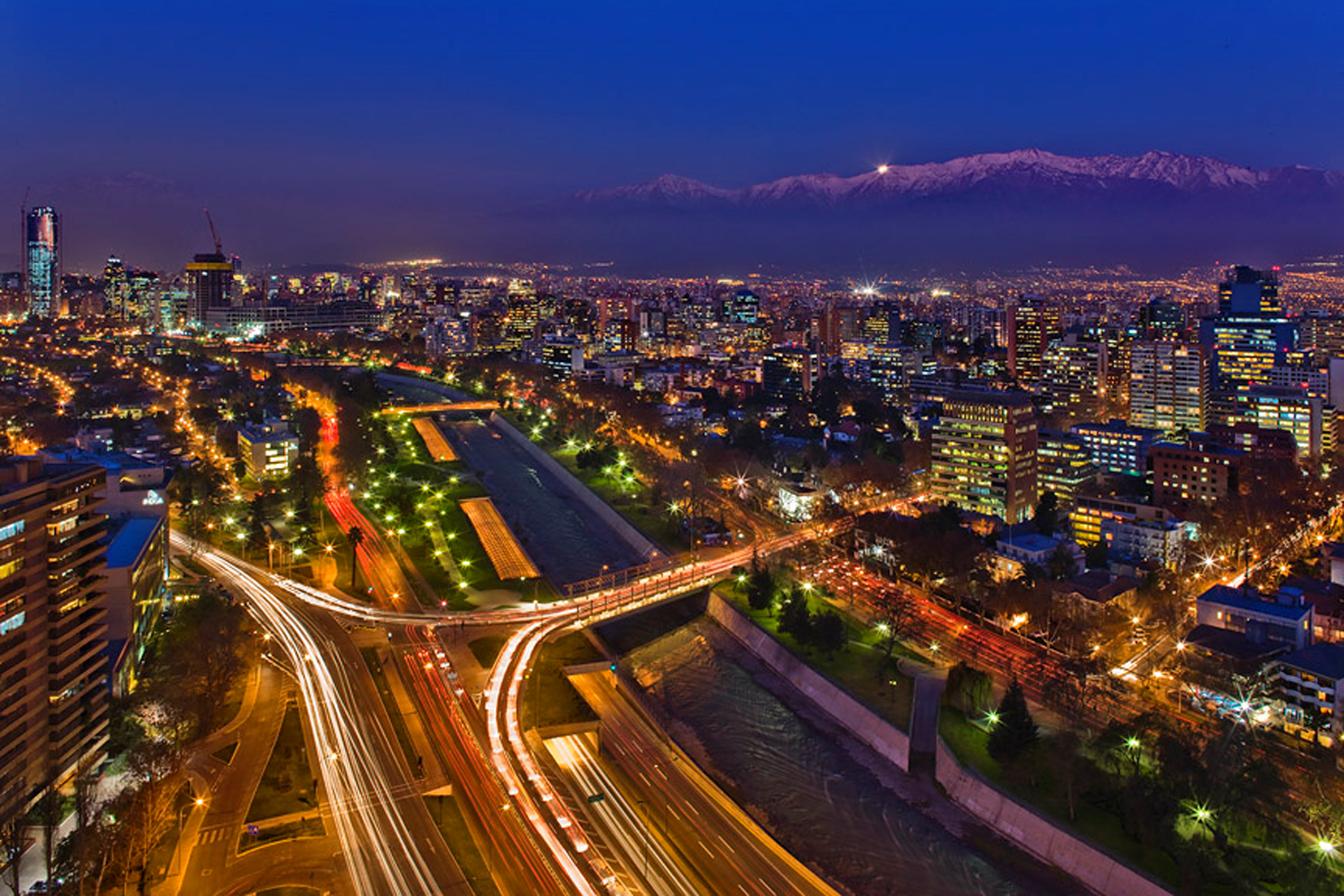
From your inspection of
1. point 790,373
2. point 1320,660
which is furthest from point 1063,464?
point 790,373

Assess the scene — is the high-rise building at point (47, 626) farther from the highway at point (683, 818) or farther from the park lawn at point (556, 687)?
the highway at point (683, 818)

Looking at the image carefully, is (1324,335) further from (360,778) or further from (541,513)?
(360,778)

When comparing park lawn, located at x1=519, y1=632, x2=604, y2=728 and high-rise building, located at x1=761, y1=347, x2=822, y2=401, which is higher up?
high-rise building, located at x1=761, y1=347, x2=822, y2=401

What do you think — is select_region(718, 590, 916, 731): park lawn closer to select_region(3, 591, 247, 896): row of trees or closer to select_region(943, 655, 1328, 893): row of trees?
select_region(943, 655, 1328, 893): row of trees

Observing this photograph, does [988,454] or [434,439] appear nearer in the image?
[988,454]

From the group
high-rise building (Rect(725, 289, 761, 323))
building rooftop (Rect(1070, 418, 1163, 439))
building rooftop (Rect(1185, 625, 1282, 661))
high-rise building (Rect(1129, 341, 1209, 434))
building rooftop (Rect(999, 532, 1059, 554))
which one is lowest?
building rooftop (Rect(1185, 625, 1282, 661))

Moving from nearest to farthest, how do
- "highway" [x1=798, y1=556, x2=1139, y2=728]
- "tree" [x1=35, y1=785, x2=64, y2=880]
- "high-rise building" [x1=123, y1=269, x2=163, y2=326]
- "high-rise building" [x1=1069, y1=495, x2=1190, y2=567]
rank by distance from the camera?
1. "tree" [x1=35, y1=785, x2=64, y2=880]
2. "highway" [x1=798, y1=556, x2=1139, y2=728]
3. "high-rise building" [x1=1069, y1=495, x2=1190, y2=567]
4. "high-rise building" [x1=123, y1=269, x2=163, y2=326]

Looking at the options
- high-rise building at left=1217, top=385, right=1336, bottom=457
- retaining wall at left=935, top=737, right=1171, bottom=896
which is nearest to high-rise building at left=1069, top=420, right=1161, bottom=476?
high-rise building at left=1217, top=385, right=1336, bottom=457
